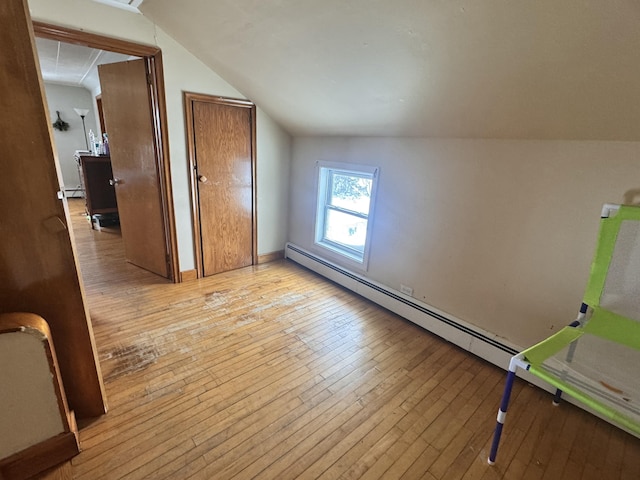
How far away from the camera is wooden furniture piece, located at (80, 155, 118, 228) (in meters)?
4.45

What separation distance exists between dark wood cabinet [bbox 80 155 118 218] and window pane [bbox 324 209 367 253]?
3406 millimetres

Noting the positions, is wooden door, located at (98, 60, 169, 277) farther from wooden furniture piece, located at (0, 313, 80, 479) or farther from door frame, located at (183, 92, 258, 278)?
wooden furniture piece, located at (0, 313, 80, 479)

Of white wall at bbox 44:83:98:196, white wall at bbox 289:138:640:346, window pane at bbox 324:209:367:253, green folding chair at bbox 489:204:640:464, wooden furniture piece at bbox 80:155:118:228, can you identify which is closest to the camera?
green folding chair at bbox 489:204:640:464

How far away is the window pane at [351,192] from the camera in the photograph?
3033 mm

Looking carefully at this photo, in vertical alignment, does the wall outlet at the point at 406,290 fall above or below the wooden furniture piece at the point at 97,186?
below

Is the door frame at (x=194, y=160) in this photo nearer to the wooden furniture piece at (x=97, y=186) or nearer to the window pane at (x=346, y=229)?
the window pane at (x=346, y=229)

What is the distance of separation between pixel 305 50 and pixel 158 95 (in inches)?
56.2

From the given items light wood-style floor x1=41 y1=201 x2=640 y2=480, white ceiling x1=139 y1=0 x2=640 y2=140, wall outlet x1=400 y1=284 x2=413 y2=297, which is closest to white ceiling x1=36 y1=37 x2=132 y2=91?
white ceiling x1=139 y1=0 x2=640 y2=140

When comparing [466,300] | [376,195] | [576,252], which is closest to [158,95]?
[376,195]

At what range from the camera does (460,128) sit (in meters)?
2.02

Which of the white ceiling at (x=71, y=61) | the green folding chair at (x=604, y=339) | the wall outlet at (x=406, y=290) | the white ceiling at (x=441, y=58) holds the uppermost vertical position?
the white ceiling at (x=71, y=61)

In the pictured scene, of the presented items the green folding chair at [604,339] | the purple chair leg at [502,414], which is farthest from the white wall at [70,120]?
the green folding chair at [604,339]

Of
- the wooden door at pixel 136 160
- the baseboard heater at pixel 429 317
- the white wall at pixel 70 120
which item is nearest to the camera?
the baseboard heater at pixel 429 317

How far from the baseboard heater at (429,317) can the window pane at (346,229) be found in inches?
11.0
